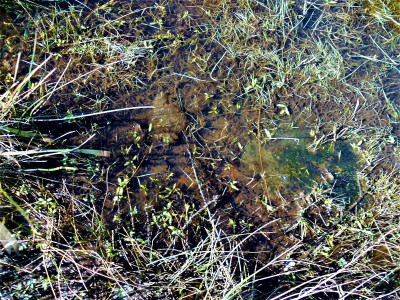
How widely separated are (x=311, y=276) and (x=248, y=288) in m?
0.45

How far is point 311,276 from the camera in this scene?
2262mm

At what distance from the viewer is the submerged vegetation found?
2148 millimetres

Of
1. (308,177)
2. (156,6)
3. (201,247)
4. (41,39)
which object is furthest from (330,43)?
(41,39)

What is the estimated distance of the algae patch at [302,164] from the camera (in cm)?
260

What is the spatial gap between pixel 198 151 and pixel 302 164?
0.83 m

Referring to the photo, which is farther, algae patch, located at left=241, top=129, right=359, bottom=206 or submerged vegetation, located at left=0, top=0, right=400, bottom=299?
algae patch, located at left=241, top=129, right=359, bottom=206

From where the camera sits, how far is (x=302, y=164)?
2.67 m

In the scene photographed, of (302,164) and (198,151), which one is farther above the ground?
(198,151)

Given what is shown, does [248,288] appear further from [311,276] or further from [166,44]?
[166,44]

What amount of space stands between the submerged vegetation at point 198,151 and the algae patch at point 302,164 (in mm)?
11

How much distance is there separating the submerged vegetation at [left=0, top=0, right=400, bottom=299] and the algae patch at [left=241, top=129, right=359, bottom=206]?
0.04ft

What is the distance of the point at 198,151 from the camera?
257 cm

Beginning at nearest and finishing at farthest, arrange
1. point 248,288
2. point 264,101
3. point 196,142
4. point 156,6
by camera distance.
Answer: point 248,288 < point 196,142 < point 264,101 < point 156,6

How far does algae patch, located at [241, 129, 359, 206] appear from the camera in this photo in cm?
260
